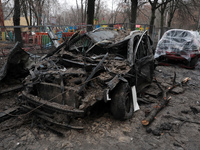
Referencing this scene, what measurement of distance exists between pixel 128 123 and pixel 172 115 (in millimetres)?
1128

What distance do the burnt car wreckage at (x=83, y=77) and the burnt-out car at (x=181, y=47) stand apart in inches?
174

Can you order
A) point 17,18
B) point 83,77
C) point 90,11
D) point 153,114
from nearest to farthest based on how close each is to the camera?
point 83,77 → point 153,114 → point 90,11 → point 17,18

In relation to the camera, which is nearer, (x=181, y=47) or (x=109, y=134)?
(x=109, y=134)

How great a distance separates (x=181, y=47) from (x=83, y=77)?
266 inches

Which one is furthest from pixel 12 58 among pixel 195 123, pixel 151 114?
pixel 195 123

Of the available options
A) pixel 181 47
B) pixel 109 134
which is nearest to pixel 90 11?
pixel 181 47

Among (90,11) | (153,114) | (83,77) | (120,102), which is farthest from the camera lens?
(90,11)

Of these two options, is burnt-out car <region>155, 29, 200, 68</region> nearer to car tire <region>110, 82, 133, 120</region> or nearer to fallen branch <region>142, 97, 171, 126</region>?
fallen branch <region>142, 97, 171, 126</region>

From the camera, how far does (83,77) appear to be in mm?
3227

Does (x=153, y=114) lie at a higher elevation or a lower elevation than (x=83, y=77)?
lower

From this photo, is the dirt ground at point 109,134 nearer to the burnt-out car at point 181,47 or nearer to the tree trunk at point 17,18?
the burnt-out car at point 181,47

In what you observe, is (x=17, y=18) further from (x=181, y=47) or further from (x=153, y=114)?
(x=153, y=114)

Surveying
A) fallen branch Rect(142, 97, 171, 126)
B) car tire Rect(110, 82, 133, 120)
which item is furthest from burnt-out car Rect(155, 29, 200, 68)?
car tire Rect(110, 82, 133, 120)

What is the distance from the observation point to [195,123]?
3375 millimetres
